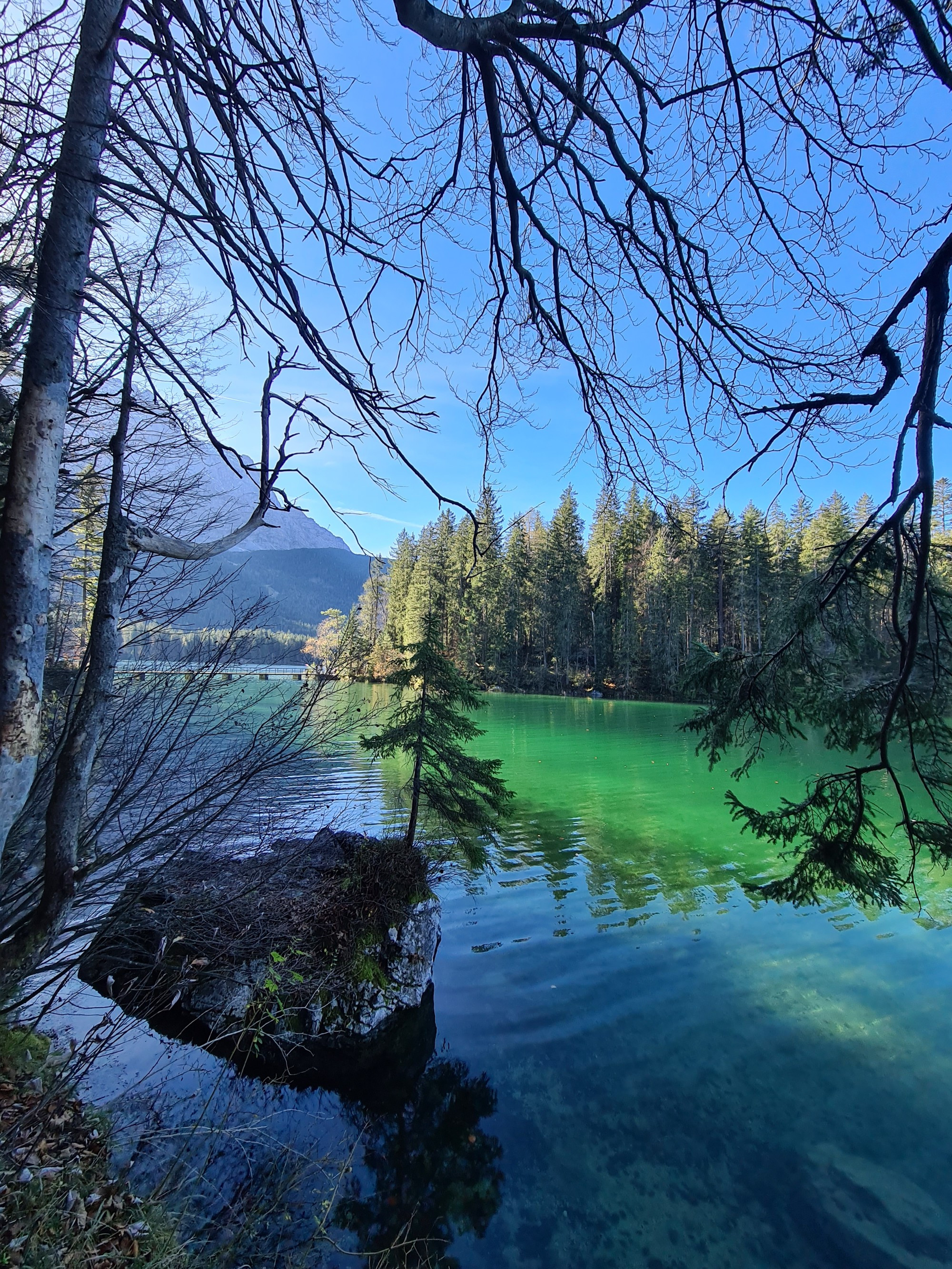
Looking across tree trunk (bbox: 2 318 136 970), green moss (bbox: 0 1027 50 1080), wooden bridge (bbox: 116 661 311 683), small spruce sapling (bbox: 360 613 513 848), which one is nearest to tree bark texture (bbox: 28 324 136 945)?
tree trunk (bbox: 2 318 136 970)

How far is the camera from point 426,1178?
412 cm

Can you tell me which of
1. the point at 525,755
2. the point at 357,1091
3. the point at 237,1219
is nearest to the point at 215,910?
the point at 237,1219

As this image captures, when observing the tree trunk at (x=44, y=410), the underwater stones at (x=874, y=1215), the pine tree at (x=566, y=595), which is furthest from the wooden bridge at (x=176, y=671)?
the pine tree at (x=566, y=595)

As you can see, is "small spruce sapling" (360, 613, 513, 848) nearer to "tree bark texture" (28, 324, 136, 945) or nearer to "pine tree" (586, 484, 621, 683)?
"tree bark texture" (28, 324, 136, 945)

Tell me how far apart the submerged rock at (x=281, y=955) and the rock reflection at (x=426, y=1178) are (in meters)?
0.82

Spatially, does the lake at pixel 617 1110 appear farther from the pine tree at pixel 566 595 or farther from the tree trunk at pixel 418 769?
the pine tree at pixel 566 595

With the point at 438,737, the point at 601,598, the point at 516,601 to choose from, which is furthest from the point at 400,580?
the point at 438,737

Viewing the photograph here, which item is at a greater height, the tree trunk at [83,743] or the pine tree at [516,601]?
the pine tree at [516,601]

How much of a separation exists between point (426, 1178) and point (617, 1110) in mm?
1702

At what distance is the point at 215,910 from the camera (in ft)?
14.5

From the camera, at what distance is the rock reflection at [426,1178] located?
3596 mm

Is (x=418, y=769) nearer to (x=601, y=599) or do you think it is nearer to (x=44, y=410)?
(x=44, y=410)

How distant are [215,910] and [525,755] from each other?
1819cm

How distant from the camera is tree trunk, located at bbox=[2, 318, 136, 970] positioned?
1.86 meters
